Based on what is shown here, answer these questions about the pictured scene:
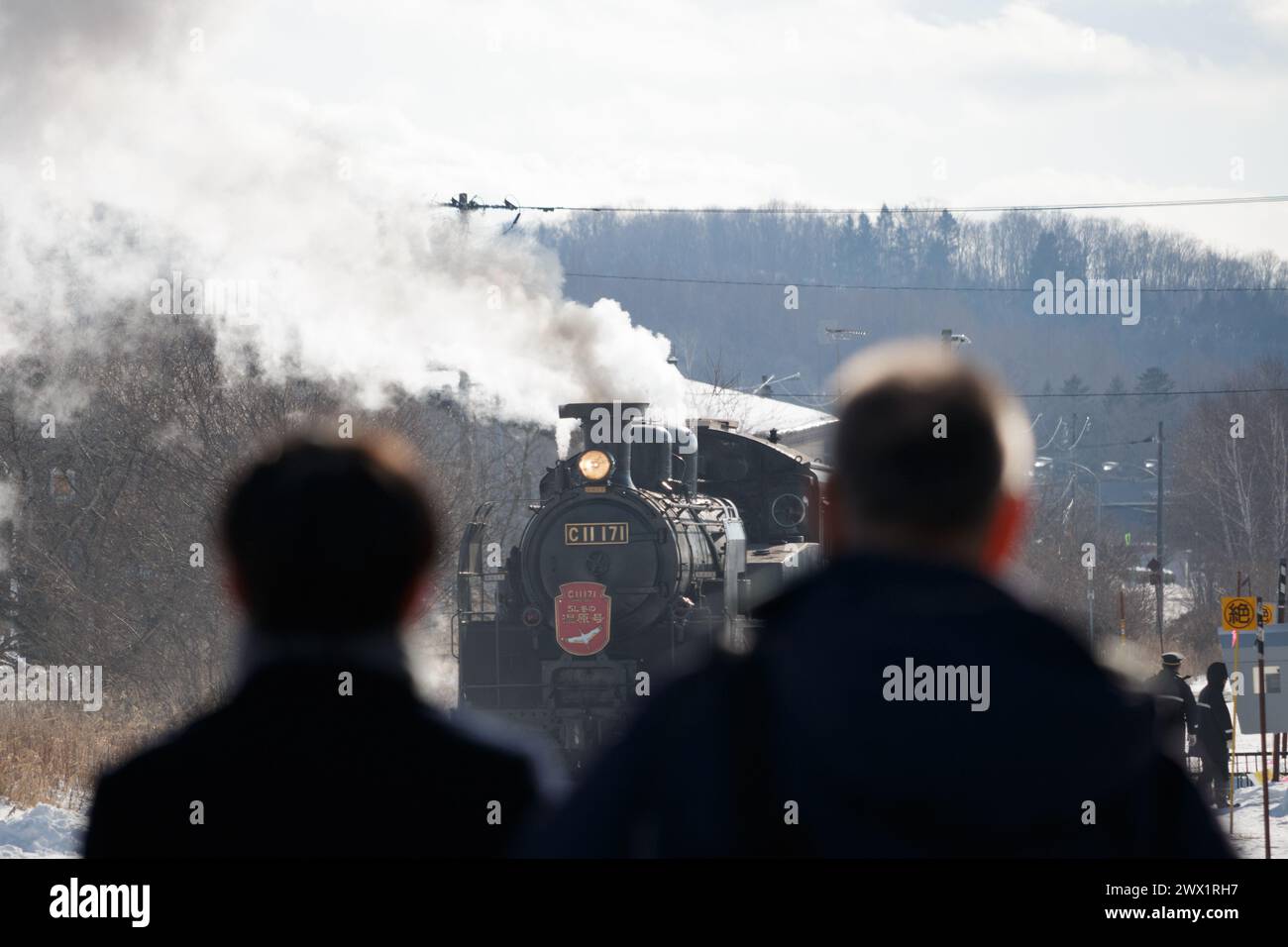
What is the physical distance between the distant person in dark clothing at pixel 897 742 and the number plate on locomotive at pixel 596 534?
9.21 meters

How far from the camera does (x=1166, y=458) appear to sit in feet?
218

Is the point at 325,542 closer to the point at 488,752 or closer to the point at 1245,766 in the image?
the point at 488,752

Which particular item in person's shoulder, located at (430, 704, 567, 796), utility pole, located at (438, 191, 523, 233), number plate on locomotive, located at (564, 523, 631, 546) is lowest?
person's shoulder, located at (430, 704, 567, 796)

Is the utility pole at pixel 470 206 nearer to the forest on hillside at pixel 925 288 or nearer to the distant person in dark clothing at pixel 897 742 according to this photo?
the distant person in dark clothing at pixel 897 742

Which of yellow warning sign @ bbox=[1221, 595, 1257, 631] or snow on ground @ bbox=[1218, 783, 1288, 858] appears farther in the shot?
yellow warning sign @ bbox=[1221, 595, 1257, 631]

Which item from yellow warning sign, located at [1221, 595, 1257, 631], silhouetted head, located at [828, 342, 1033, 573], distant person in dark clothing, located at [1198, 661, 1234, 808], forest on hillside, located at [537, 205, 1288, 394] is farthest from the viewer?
forest on hillside, located at [537, 205, 1288, 394]

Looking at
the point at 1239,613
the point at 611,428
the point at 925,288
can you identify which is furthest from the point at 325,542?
the point at 925,288

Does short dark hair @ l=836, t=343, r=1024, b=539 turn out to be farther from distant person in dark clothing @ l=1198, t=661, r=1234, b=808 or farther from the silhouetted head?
distant person in dark clothing @ l=1198, t=661, r=1234, b=808

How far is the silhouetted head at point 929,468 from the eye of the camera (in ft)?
6.88

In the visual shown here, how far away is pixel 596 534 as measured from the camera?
37.2 ft

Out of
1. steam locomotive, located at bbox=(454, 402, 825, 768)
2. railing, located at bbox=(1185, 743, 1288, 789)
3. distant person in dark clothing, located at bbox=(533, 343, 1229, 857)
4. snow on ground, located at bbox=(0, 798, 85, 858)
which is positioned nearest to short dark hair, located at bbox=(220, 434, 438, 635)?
distant person in dark clothing, located at bbox=(533, 343, 1229, 857)

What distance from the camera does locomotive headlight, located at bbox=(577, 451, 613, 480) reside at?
11383mm

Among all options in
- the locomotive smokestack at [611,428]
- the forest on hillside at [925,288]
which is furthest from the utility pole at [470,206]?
the forest on hillside at [925,288]
